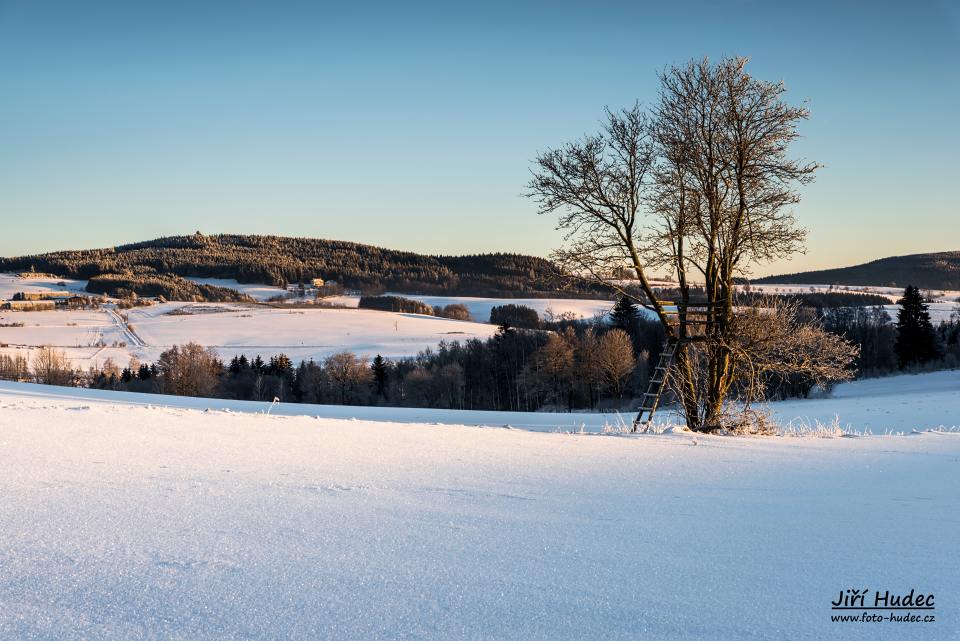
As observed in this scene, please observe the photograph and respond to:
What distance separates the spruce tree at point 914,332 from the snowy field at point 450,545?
229 feet

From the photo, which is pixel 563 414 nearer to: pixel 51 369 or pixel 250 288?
pixel 51 369

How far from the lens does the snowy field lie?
7.72ft

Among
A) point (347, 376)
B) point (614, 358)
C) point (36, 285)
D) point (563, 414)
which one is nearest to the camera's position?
point (563, 414)

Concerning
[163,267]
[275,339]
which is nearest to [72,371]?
[275,339]

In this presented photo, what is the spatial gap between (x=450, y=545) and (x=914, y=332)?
7470 cm

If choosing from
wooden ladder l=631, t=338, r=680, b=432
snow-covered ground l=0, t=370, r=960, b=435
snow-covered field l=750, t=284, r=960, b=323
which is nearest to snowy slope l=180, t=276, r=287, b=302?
snow-covered field l=750, t=284, r=960, b=323

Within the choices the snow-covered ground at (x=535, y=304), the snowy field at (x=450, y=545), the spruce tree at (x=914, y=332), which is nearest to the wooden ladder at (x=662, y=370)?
the snowy field at (x=450, y=545)

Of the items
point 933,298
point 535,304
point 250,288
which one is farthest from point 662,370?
point 250,288

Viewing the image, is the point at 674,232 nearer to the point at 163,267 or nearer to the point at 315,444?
the point at 315,444

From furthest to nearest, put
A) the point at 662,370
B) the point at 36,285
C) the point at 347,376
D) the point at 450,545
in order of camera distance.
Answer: the point at 36,285
the point at 347,376
the point at 662,370
the point at 450,545

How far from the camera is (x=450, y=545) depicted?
10.6 feet

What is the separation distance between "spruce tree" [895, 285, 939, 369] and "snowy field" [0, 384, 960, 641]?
69.8 m

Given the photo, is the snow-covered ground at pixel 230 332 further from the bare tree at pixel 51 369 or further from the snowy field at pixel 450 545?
the snowy field at pixel 450 545

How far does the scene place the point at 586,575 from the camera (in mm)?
2807
